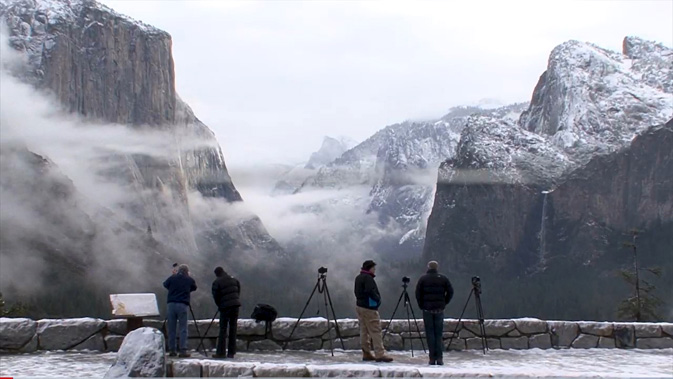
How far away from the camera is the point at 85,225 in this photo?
14412 centimetres

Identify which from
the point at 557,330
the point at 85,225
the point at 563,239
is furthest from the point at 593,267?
the point at 557,330

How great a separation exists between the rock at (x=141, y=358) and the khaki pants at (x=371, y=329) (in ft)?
11.5

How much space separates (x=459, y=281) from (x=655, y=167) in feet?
163

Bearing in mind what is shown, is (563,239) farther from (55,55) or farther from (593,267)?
(55,55)

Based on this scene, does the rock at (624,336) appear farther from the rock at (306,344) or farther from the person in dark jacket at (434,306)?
the rock at (306,344)

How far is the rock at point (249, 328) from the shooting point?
15115 mm

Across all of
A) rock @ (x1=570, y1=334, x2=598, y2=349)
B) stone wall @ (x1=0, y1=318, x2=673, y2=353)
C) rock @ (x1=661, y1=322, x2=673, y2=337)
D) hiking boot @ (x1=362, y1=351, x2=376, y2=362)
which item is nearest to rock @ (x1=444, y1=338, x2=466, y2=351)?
stone wall @ (x1=0, y1=318, x2=673, y2=353)

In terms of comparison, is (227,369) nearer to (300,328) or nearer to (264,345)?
(264,345)

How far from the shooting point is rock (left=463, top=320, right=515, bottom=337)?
52.3ft

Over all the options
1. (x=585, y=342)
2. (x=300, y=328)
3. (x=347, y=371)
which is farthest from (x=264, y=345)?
(x=585, y=342)

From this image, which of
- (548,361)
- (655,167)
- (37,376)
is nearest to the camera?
(37,376)

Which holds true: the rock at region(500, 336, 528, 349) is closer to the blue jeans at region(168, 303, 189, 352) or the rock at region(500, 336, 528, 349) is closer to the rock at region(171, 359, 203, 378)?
the blue jeans at region(168, 303, 189, 352)

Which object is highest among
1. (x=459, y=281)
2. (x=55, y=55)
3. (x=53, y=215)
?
(x=55, y=55)

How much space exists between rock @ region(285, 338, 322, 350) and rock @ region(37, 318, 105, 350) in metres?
3.51
